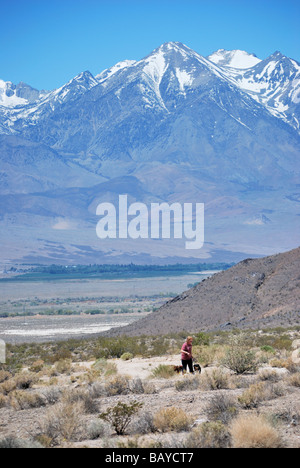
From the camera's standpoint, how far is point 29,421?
13875 mm

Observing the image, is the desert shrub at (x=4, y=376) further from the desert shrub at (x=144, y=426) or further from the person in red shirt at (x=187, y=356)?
the desert shrub at (x=144, y=426)

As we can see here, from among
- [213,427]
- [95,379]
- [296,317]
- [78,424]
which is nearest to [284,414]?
[213,427]

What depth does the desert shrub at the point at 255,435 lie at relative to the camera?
969 centimetres

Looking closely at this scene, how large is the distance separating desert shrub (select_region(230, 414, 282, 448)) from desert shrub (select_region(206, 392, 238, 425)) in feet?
4.34

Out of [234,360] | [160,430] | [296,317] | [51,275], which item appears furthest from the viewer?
[51,275]

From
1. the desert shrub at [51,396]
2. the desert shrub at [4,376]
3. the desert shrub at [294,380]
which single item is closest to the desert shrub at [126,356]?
the desert shrub at [4,376]

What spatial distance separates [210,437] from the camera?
10094 mm

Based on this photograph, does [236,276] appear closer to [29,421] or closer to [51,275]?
[29,421]

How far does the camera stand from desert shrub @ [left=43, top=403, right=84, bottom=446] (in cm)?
1169

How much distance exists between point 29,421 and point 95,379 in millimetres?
5243

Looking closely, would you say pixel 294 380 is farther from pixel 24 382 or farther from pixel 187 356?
pixel 24 382

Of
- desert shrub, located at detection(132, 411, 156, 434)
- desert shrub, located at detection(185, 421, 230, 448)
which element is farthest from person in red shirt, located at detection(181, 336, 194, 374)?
desert shrub, located at detection(185, 421, 230, 448)
